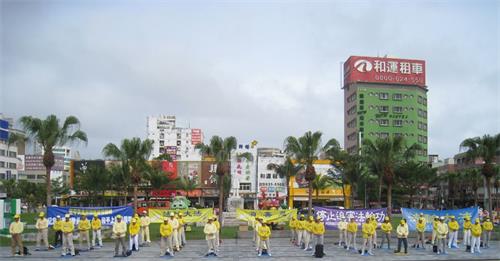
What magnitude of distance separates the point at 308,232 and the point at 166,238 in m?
6.76

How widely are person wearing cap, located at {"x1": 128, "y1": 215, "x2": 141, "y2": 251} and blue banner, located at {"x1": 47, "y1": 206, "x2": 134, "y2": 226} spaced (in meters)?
2.28

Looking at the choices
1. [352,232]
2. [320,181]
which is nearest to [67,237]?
[352,232]

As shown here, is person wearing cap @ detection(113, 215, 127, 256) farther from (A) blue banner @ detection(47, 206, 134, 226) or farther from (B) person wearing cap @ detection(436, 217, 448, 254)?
(B) person wearing cap @ detection(436, 217, 448, 254)

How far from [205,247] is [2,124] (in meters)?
74.0

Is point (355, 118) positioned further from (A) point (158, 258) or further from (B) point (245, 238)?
(A) point (158, 258)

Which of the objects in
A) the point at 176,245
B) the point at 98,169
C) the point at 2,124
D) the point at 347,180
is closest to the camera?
the point at 176,245

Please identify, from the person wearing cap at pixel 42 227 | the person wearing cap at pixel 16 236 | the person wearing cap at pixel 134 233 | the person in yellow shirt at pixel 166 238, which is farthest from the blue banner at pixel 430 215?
the person wearing cap at pixel 16 236

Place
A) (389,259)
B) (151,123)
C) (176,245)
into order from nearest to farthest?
(389,259) < (176,245) < (151,123)

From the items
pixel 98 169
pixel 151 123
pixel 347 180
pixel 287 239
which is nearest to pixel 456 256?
pixel 287 239

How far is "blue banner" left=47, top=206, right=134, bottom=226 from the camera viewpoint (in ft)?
79.4

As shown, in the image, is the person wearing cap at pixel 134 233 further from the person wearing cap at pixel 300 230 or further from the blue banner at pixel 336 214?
the blue banner at pixel 336 214

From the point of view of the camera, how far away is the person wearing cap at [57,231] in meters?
22.2

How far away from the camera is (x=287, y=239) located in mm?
28203

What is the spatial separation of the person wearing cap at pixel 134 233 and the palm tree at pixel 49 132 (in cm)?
1040
